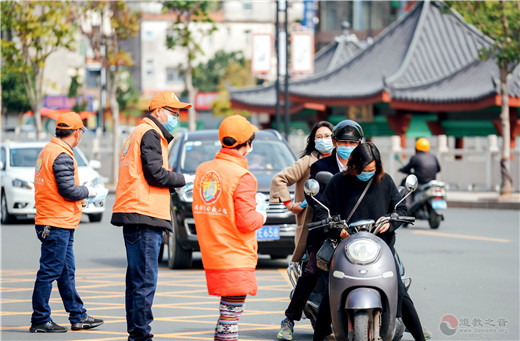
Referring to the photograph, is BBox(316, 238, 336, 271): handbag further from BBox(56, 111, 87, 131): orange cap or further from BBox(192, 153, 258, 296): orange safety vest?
BBox(56, 111, 87, 131): orange cap

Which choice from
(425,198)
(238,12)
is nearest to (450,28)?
(425,198)

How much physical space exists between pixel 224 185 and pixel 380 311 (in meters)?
1.28

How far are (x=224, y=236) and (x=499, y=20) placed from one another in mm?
21371

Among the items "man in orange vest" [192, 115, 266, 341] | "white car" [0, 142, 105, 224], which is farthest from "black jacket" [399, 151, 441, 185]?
"man in orange vest" [192, 115, 266, 341]

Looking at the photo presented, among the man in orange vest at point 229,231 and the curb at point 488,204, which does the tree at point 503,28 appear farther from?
the man in orange vest at point 229,231

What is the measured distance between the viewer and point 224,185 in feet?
20.4

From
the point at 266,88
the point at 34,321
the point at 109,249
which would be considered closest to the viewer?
the point at 34,321

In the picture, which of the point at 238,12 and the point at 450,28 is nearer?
the point at 450,28

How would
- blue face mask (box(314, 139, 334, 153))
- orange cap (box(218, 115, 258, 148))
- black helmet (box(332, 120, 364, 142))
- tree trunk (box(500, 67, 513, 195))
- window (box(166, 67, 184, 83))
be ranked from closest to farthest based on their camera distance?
orange cap (box(218, 115, 258, 148))
black helmet (box(332, 120, 364, 142))
blue face mask (box(314, 139, 334, 153))
tree trunk (box(500, 67, 513, 195))
window (box(166, 67, 184, 83))

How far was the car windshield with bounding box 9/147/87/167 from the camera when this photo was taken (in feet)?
68.2

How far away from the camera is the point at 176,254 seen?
1302 cm

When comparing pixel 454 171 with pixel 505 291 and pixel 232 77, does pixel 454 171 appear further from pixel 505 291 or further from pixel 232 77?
pixel 232 77

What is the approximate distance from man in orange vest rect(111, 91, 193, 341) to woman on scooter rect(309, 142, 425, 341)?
41.9 inches

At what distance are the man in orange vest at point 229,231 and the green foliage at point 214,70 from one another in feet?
238
